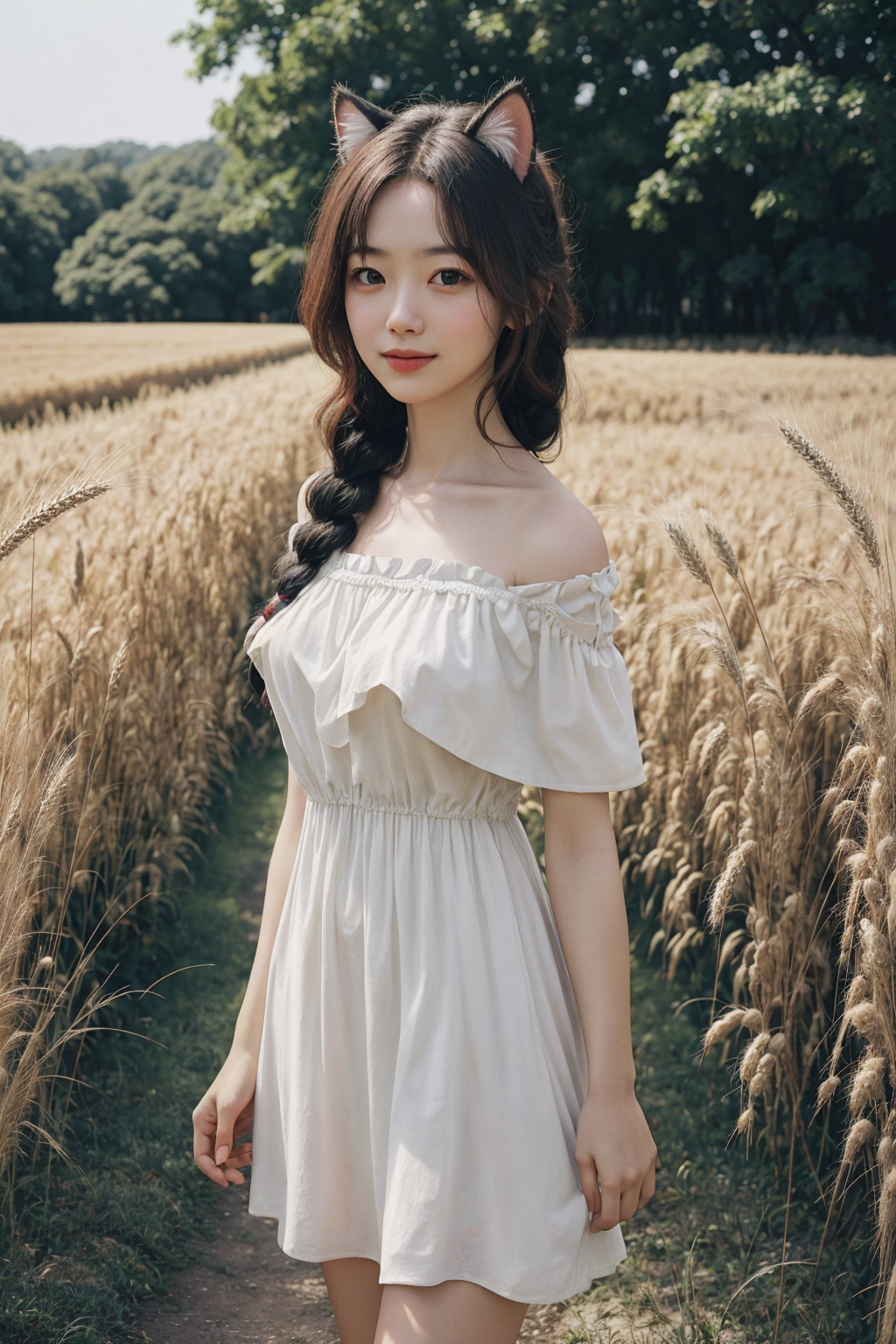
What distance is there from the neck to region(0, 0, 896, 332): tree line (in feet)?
0.69

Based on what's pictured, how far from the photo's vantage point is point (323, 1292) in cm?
221

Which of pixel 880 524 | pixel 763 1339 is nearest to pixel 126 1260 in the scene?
pixel 763 1339

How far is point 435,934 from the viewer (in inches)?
46.3

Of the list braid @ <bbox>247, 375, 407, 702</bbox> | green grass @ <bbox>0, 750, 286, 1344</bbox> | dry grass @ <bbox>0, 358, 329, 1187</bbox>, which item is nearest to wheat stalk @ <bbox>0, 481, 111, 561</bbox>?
dry grass @ <bbox>0, 358, 329, 1187</bbox>

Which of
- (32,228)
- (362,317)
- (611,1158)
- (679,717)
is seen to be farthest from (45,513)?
(32,228)

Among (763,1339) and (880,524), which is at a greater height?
(880,524)

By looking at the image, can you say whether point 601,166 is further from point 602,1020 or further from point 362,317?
point 602,1020

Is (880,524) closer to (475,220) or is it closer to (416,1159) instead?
(475,220)

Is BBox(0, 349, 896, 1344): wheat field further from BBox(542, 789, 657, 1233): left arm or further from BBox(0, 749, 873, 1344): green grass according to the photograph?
BBox(542, 789, 657, 1233): left arm

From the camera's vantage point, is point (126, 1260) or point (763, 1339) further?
point (126, 1260)

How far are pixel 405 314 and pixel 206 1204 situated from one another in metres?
2.15

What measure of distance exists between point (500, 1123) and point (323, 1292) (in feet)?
4.59

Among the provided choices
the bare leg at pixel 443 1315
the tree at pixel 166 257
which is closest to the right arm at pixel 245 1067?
the bare leg at pixel 443 1315

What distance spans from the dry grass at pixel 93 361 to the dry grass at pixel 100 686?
0.72 feet
